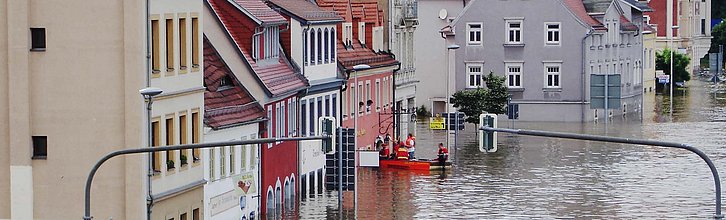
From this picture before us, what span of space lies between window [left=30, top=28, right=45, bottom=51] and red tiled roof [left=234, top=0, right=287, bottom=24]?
13.8 metres

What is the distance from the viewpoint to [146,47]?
131ft

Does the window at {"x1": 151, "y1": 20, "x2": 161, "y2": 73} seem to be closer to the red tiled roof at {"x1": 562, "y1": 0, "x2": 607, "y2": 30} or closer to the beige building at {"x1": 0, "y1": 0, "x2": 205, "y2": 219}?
the beige building at {"x1": 0, "y1": 0, "x2": 205, "y2": 219}

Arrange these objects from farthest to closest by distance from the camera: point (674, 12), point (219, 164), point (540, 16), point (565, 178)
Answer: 1. point (674, 12)
2. point (540, 16)
3. point (565, 178)
4. point (219, 164)

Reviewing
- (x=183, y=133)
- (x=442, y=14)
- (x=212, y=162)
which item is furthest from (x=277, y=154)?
(x=442, y=14)

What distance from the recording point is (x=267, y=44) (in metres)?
56.2

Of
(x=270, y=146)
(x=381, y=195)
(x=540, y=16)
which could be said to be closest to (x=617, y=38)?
(x=540, y=16)

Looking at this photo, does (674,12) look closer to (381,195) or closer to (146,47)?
(381,195)

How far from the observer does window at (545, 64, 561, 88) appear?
96938 millimetres

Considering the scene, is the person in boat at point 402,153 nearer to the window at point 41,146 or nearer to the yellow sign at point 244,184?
the yellow sign at point 244,184

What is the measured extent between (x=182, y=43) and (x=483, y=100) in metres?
44.9

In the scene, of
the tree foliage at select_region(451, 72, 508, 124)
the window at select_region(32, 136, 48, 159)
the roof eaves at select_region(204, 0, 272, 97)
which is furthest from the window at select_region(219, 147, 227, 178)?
the tree foliage at select_region(451, 72, 508, 124)

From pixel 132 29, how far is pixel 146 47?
0.48m

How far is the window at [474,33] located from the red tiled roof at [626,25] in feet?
38.1

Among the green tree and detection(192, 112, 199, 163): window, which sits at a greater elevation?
the green tree
